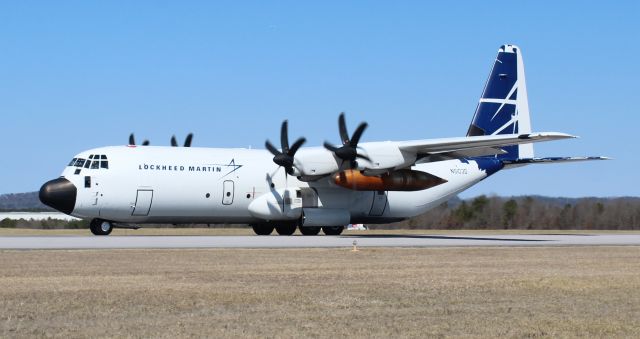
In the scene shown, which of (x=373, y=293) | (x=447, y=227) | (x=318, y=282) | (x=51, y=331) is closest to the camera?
(x=51, y=331)

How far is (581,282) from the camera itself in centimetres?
1855

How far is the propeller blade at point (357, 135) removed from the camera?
3612cm

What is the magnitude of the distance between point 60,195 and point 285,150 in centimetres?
939

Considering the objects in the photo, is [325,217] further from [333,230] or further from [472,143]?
[472,143]

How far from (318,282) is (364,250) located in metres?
9.81

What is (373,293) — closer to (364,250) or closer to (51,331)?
(51,331)

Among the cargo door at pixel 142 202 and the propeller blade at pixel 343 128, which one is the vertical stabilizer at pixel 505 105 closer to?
the propeller blade at pixel 343 128

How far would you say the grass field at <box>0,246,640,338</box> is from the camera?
40.2 ft

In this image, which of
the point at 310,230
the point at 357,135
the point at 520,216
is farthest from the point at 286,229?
the point at 520,216

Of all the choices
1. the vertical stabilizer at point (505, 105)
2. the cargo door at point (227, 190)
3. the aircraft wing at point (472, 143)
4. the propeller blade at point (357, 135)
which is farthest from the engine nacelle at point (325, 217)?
the vertical stabilizer at point (505, 105)

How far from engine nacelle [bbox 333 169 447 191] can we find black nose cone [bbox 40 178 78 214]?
10.6 metres

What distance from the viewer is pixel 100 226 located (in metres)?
37.4

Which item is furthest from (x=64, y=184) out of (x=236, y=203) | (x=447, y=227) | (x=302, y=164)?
(x=447, y=227)

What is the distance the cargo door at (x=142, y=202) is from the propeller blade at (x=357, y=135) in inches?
333
